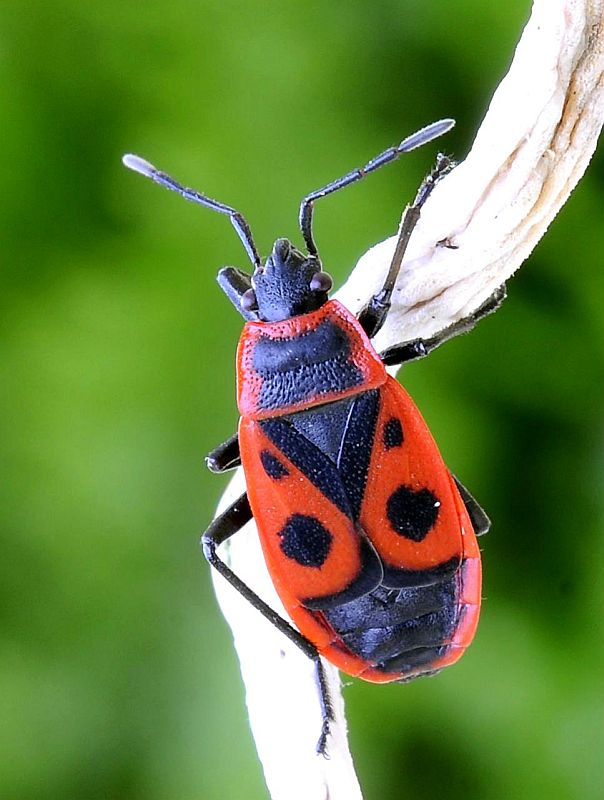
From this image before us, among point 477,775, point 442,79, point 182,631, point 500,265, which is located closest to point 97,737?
point 182,631

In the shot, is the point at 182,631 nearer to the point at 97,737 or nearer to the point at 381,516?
the point at 97,737

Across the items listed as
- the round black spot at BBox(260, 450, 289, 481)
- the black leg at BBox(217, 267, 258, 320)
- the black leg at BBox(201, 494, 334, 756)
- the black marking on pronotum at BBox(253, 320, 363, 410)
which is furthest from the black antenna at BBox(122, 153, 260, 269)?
the black leg at BBox(201, 494, 334, 756)

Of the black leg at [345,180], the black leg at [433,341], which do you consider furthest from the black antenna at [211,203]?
the black leg at [433,341]

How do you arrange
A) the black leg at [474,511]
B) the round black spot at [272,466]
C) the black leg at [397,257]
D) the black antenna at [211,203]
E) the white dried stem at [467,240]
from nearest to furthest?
the white dried stem at [467,240] < the black leg at [397,257] < the round black spot at [272,466] < the black leg at [474,511] < the black antenna at [211,203]

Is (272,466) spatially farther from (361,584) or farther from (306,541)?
(361,584)

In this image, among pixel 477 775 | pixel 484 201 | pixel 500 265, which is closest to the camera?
pixel 484 201

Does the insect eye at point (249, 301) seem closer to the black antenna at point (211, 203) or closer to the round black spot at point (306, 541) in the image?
the black antenna at point (211, 203)

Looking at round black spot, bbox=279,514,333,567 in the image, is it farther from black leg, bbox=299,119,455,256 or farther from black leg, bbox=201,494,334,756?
black leg, bbox=299,119,455,256
